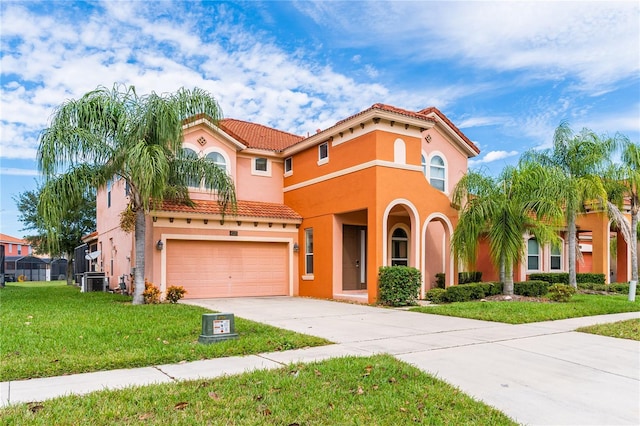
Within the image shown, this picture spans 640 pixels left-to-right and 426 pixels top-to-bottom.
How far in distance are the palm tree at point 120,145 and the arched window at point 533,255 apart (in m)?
16.6

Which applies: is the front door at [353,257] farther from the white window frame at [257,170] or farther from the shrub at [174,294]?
the shrub at [174,294]

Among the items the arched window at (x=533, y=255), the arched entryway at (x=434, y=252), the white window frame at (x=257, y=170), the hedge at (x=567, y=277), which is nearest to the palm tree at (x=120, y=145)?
the white window frame at (x=257, y=170)

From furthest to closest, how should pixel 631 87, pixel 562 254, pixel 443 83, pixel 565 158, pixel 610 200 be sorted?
pixel 562 254 → pixel 610 200 → pixel 565 158 → pixel 443 83 → pixel 631 87

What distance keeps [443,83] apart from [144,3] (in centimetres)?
971

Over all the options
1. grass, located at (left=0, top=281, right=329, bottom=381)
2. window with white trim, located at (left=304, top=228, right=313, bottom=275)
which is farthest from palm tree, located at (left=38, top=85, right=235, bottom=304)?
window with white trim, located at (left=304, top=228, right=313, bottom=275)

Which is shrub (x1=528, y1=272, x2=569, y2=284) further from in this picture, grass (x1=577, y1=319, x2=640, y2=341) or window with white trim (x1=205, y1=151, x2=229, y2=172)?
window with white trim (x1=205, y1=151, x2=229, y2=172)

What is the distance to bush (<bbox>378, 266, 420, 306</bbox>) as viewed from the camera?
14531 mm

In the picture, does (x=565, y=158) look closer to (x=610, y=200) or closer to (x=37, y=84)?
(x=610, y=200)

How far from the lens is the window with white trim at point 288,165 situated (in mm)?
20141

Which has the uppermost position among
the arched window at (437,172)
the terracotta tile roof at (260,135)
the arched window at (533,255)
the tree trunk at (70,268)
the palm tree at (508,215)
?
the terracotta tile roof at (260,135)

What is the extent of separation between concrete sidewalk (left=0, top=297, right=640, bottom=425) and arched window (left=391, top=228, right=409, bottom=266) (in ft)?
26.6

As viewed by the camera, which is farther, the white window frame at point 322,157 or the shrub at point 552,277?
the shrub at point 552,277

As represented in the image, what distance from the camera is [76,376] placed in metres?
6.00

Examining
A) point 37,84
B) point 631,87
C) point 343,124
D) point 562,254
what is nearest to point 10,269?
point 37,84
